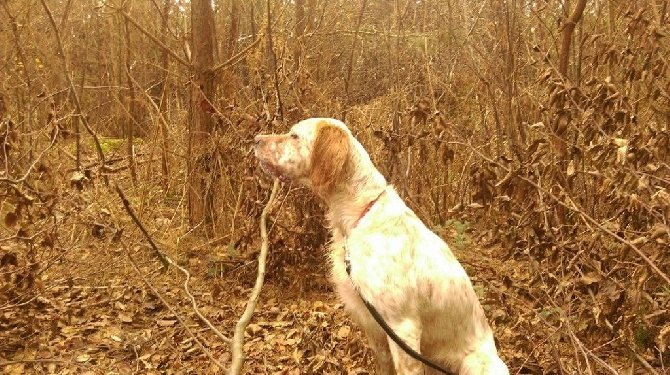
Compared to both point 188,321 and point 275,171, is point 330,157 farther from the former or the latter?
point 188,321

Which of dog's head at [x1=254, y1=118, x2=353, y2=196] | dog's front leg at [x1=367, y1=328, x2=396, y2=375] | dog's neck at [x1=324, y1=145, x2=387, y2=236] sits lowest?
dog's front leg at [x1=367, y1=328, x2=396, y2=375]

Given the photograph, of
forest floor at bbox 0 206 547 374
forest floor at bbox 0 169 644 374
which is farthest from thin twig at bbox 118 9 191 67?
forest floor at bbox 0 206 547 374

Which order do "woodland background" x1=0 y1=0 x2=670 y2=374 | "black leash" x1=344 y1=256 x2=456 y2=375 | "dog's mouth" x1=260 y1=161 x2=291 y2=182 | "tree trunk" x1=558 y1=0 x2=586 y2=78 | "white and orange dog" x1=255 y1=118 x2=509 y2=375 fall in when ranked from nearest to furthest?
"black leash" x1=344 y1=256 x2=456 y2=375
"white and orange dog" x1=255 y1=118 x2=509 y2=375
"dog's mouth" x1=260 y1=161 x2=291 y2=182
"woodland background" x1=0 y1=0 x2=670 y2=374
"tree trunk" x1=558 y1=0 x2=586 y2=78

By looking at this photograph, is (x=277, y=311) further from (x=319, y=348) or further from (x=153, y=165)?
(x=153, y=165)

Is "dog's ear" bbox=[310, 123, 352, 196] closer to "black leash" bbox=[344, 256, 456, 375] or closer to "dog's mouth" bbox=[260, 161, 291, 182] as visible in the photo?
"dog's mouth" bbox=[260, 161, 291, 182]

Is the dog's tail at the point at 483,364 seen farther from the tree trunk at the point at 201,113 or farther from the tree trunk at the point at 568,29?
the tree trunk at the point at 201,113

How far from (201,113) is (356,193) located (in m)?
3.44

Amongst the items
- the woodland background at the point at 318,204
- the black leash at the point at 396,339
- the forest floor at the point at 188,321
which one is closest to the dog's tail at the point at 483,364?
the black leash at the point at 396,339

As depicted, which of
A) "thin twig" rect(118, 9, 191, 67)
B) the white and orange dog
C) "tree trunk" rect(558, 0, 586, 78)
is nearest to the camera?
the white and orange dog

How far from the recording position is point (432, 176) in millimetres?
6793

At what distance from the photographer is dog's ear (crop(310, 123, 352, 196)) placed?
131 inches

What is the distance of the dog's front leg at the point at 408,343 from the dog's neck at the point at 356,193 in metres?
0.57

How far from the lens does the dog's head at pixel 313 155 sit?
10.9 ft

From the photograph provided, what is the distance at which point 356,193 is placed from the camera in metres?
3.36
